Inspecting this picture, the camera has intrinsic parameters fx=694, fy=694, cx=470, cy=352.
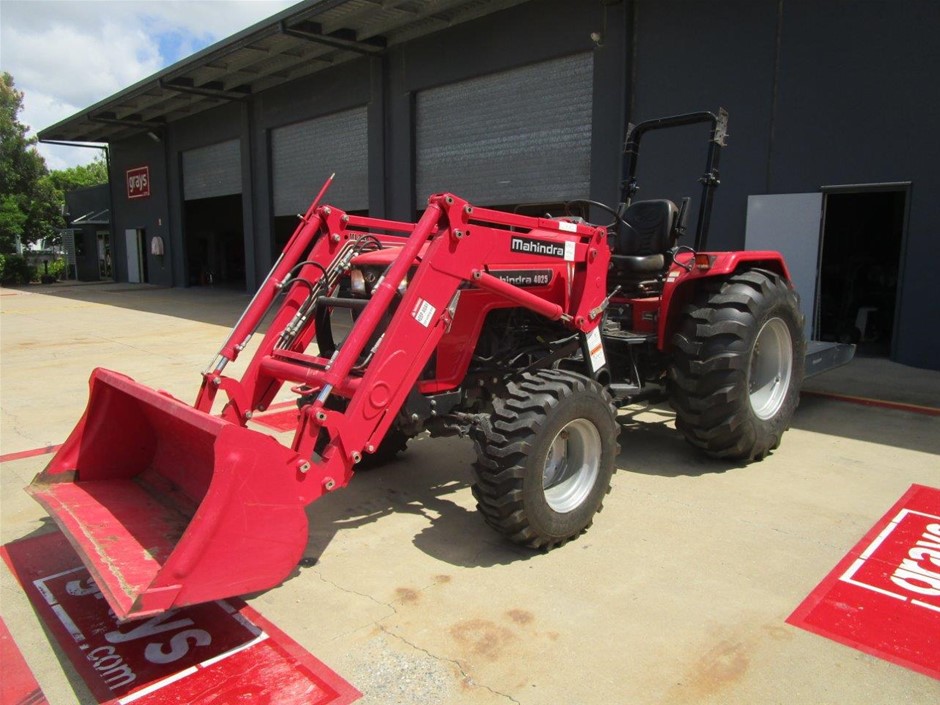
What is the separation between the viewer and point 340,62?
14.6 meters

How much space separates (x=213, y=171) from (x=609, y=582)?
64.4ft

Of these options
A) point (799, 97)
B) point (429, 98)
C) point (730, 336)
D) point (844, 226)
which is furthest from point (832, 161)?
point (429, 98)

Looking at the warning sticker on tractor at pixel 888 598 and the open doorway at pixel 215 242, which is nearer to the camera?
the warning sticker on tractor at pixel 888 598

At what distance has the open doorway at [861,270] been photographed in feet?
32.3

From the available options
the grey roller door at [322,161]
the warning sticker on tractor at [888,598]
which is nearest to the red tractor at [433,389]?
the warning sticker on tractor at [888,598]

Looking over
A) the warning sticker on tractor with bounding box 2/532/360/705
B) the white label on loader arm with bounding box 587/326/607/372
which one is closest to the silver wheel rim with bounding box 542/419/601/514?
the white label on loader arm with bounding box 587/326/607/372

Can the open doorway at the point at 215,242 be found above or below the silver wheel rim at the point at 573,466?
above

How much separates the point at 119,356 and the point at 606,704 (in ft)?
29.4

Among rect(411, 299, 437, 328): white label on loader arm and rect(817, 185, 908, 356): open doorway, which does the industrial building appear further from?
rect(411, 299, 437, 328): white label on loader arm

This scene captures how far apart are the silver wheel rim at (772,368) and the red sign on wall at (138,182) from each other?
22.6 meters

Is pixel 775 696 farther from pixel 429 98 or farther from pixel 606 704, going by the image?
pixel 429 98

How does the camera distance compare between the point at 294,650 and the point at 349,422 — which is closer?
the point at 294,650

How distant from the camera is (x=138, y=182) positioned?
23.6 metres

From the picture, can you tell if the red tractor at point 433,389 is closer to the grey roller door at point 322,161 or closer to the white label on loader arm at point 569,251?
the white label on loader arm at point 569,251
